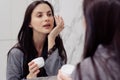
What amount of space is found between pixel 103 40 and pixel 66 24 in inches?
40.4

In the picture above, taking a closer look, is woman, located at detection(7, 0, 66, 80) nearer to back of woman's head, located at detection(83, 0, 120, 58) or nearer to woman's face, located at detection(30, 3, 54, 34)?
woman's face, located at detection(30, 3, 54, 34)

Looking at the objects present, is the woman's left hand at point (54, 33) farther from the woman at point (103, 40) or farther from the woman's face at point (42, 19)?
the woman at point (103, 40)

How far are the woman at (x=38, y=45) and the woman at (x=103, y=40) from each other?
0.68m

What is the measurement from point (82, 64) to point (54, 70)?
0.72 m

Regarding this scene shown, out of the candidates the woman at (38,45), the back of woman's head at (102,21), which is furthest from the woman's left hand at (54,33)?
the back of woman's head at (102,21)

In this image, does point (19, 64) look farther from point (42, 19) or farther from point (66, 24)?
point (66, 24)

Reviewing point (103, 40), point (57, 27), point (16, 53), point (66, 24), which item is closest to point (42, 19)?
point (57, 27)

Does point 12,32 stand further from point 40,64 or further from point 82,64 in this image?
point 82,64

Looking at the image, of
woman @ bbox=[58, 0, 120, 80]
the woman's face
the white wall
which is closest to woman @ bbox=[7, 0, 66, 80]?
the woman's face

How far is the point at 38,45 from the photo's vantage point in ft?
4.64

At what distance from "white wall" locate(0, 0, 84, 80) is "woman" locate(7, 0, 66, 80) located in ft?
0.61

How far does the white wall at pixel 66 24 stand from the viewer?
1583mm

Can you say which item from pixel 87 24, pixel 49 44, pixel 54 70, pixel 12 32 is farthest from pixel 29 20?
pixel 87 24

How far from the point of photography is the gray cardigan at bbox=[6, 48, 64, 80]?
1.31m
